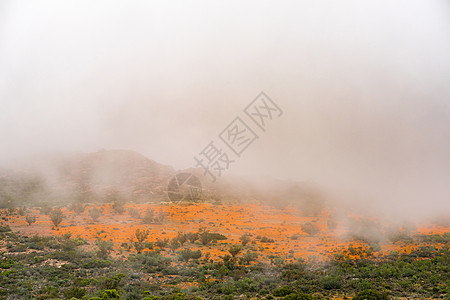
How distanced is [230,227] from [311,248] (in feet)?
43.3

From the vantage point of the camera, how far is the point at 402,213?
2143 inches

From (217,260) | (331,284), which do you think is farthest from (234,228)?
(331,284)

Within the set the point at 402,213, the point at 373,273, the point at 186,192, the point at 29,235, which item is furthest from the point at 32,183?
the point at 402,213

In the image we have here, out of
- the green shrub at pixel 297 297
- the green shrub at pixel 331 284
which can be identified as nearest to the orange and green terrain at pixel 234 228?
the green shrub at pixel 331 284

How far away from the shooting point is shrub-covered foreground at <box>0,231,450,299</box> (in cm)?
1600

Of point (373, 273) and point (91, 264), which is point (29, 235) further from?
point (373, 273)

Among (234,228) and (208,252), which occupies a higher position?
(208,252)

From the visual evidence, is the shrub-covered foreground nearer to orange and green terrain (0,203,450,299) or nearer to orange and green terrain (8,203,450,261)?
orange and green terrain (0,203,450,299)

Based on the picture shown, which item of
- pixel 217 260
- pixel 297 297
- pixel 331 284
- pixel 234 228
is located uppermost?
pixel 297 297

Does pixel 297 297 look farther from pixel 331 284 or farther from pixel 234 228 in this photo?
pixel 234 228

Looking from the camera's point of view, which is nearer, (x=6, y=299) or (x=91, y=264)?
(x=6, y=299)

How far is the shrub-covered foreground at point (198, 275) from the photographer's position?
1600 cm

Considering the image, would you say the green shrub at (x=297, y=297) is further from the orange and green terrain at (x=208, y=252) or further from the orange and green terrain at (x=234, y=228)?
the orange and green terrain at (x=234, y=228)

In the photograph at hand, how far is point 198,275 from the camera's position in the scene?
806 inches
